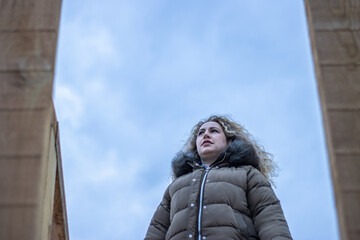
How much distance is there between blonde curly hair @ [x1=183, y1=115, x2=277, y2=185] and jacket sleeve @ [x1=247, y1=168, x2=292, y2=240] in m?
0.63

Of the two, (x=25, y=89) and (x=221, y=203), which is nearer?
(x=25, y=89)

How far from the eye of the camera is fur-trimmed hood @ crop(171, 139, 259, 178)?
6.00 metres

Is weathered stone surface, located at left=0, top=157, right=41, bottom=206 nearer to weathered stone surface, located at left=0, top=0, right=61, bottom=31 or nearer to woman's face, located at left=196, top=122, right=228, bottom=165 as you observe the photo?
weathered stone surface, located at left=0, top=0, right=61, bottom=31

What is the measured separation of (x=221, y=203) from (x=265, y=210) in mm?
433

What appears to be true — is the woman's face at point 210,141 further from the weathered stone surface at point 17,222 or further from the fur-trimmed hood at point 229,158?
the weathered stone surface at point 17,222

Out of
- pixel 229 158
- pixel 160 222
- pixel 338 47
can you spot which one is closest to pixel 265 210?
pixel 229 158

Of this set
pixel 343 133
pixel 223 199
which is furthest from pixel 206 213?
pixel 343 133

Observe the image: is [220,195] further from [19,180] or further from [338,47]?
[19,180]

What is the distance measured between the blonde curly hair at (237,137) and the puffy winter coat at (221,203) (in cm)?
34

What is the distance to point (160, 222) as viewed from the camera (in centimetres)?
592

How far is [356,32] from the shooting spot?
3.62 metres

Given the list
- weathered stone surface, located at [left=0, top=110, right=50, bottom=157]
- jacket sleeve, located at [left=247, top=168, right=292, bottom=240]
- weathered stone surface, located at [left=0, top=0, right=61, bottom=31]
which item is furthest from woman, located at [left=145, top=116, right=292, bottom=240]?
weathered stone surface, located at [left=0, top=0, right=61, bottom=31]

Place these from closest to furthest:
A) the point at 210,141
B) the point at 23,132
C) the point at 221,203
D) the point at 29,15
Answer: the point at 23,132, the point at 29,15, the point at 221,203, the point at 210,141

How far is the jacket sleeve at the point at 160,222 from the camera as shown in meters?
5.82
